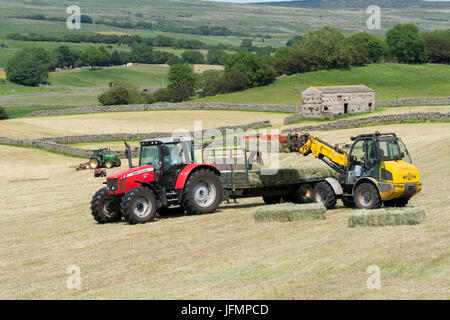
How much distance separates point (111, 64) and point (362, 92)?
13670cm

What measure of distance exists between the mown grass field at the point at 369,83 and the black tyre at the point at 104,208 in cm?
6894

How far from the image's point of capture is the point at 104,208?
21.2 m

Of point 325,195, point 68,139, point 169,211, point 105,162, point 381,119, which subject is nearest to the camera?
point 325,195

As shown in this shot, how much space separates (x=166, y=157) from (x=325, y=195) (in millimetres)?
5519

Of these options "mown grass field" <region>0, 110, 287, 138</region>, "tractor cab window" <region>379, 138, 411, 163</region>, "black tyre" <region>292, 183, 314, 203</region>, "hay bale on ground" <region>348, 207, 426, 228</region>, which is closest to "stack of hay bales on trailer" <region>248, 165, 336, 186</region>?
"black tyre" <region>292, 183, 314, 203</region>

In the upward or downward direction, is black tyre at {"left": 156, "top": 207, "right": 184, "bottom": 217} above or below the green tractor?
below

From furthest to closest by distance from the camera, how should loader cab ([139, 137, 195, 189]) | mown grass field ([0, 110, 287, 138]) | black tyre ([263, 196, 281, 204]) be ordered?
mown grass field ([0, 110, 287, 138]) < black tyre ([263, 196, 281, 204]) < loader cab ([139, 137, 195, 189])

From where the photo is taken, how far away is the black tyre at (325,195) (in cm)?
2170

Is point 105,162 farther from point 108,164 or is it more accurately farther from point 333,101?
point 333,101

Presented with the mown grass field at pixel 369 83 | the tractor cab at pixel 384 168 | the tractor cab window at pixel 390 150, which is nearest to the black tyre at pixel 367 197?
the tractor cab at pixel 384 168

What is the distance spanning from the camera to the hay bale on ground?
57.1 ft

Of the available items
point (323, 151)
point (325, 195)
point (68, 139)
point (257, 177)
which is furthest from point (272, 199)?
point (68, 139)

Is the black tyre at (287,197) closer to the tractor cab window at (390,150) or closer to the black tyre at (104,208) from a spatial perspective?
the tractor cab window at (390,150)

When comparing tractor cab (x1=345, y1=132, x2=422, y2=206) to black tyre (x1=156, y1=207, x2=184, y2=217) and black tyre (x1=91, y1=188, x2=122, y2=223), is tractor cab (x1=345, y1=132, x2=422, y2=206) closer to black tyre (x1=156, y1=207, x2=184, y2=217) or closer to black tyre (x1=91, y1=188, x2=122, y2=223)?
black tyre (x1=156, y1=207, x2=184, y2=217)
